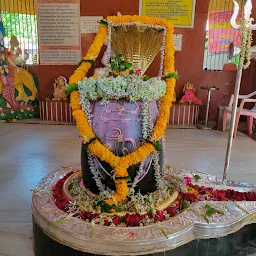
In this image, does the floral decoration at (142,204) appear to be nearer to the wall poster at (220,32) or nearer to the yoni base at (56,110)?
the yoni base at (56,110)

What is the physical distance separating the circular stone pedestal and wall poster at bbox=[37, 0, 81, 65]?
473cm

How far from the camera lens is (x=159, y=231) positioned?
1953 mm

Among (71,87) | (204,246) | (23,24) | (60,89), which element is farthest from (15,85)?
(204,246)

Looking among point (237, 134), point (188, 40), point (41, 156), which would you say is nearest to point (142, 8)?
point (188, 40)

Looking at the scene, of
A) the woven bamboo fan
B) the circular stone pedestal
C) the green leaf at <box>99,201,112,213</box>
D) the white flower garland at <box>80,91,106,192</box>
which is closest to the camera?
the circular stone pedestal

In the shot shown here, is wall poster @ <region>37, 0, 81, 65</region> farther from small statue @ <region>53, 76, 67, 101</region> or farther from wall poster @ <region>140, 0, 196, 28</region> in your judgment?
wall poster @ <region>140, 0, 196, 28</region>

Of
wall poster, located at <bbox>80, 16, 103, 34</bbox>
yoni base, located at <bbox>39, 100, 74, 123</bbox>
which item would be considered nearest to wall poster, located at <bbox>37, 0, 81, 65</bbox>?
wall poster, located at <bbox>80, 16, 103, 34</bbox>

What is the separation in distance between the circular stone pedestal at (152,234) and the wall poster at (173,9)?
498 cm

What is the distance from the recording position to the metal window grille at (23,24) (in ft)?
20.9

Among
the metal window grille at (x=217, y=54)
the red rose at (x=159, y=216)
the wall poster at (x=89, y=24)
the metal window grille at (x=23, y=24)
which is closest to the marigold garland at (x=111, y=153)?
the red rose at (x=159, y=216)

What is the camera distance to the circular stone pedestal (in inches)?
73.2

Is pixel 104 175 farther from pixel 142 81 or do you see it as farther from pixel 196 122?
pixel 196 122

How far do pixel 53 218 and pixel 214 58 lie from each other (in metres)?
5.78

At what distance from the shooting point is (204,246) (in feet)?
6.88
